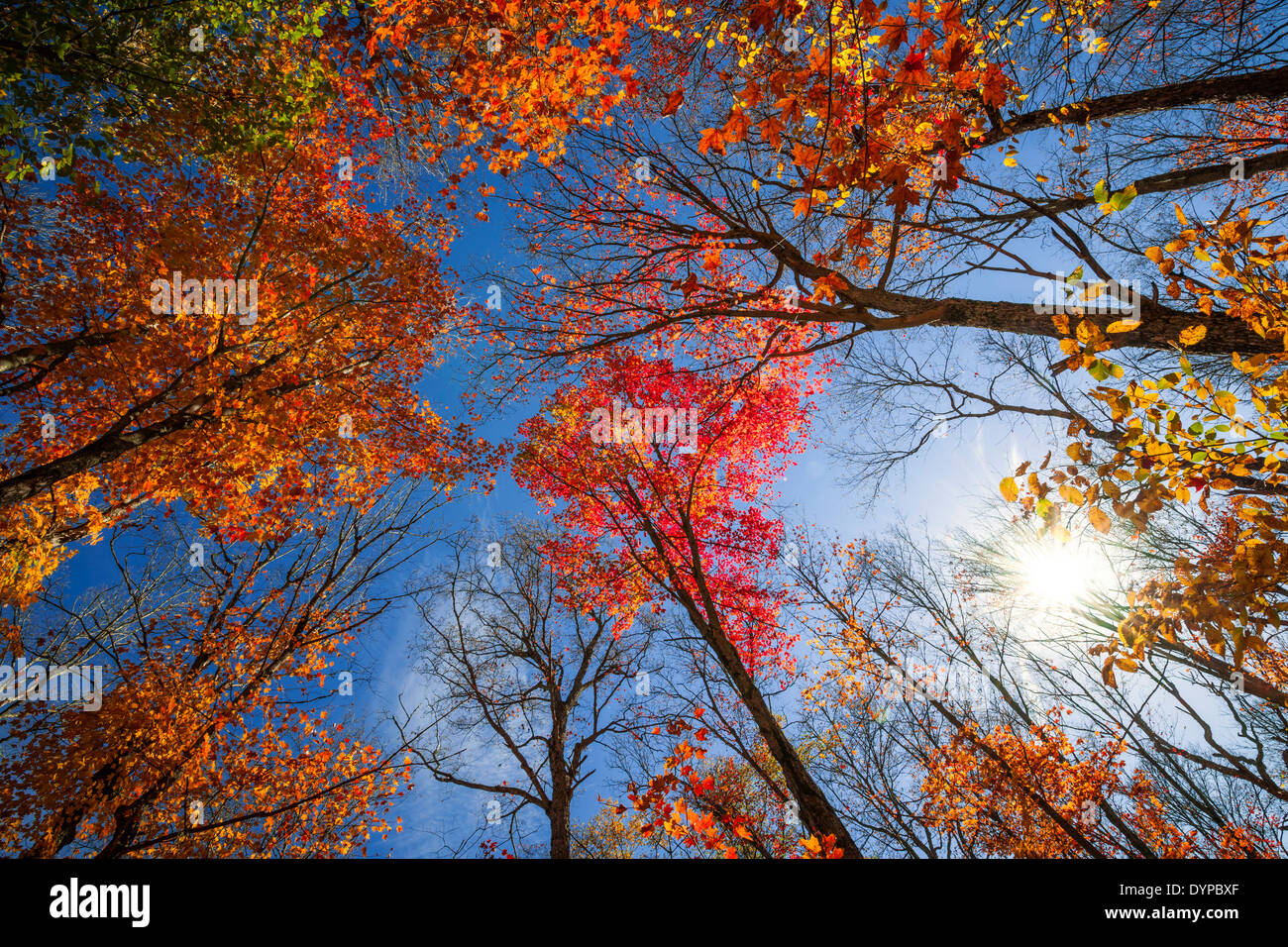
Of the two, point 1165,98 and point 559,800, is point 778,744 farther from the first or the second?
point 1165,98

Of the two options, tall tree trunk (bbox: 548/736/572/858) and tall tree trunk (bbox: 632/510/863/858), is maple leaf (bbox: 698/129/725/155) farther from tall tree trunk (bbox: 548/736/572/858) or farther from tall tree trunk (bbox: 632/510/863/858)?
tall tree trunk (bbox: 548/736/572/858)

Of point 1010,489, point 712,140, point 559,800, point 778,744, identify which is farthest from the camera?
point 559,800

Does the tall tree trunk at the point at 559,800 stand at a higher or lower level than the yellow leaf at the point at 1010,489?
lower

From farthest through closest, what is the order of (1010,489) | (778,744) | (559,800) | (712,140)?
(559,800), (778,744), (1010,489), (712,140)

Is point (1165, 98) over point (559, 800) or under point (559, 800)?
over

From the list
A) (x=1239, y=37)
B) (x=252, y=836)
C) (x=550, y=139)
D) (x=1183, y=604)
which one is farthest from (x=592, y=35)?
(x=252, y=836)

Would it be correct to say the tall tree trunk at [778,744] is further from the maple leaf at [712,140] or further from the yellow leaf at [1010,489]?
the maple leaf at [712,140]

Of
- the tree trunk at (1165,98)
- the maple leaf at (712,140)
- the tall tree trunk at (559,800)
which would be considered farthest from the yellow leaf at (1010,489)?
the tall tree trunk at (559,800)

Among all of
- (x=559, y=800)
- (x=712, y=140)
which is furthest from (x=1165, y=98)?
(x=559, y=800)

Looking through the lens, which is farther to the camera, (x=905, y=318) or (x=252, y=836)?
(x=252, y=836)

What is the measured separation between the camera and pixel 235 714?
7.38m

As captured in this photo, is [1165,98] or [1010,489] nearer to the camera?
[1010,489]
